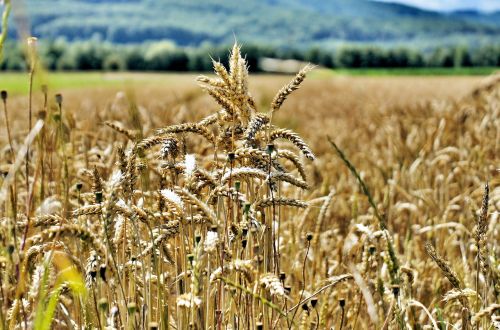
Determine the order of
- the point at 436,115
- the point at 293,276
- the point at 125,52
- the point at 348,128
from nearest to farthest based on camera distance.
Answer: the point at 293,276 < the point at 436,115 < the point at 348,128 < the point at 125,52

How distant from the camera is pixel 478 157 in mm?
4812

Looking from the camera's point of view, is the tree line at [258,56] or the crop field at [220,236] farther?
Answer: the tree line at [258,56]

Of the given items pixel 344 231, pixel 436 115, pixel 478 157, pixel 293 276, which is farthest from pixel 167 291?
pixel 436 115

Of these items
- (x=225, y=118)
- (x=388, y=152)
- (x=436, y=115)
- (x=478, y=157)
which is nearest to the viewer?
(x=225, y=118)

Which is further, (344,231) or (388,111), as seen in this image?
(388,111)

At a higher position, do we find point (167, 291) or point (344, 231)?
point (167, 291)

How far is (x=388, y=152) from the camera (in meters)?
6.22

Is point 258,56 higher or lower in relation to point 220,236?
lower

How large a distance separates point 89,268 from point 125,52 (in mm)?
96224

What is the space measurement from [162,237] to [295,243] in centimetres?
134

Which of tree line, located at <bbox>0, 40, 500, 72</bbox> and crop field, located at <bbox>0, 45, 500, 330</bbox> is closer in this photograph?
crop field, located at <bbox>0, 45, 500, 330</bbox>

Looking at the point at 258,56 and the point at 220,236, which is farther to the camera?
the point at 258,56

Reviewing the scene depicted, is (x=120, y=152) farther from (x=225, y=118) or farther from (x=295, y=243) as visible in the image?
(x=295, y=243)

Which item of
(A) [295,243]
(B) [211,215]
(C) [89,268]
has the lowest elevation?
(A) [295,243]
